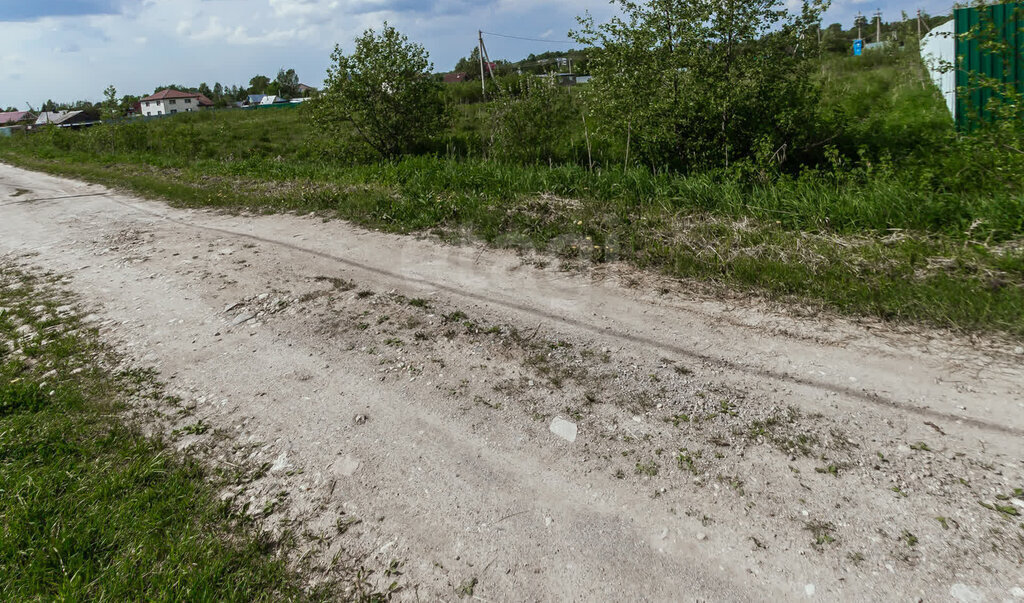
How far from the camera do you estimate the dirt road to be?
7.67 feet

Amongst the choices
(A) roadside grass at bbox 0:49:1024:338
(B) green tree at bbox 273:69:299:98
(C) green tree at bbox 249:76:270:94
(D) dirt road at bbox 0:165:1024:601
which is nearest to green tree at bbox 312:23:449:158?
(A) roadside grass at bbox 0:49:1024:338

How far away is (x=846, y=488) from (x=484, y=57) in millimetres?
24160

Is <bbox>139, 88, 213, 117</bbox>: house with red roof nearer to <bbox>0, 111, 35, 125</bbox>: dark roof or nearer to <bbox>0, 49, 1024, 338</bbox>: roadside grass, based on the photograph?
<bbox>0, 111, 35, 125</bbox>: dark roof

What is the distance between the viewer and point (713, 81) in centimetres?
809

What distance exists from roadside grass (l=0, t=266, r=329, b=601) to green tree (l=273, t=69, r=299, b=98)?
10475 centimetres

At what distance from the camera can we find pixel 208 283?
596 centimetres

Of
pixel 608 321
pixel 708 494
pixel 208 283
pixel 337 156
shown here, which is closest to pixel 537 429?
pixel 708 494

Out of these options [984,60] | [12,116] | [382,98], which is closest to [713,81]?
→ [984,60]

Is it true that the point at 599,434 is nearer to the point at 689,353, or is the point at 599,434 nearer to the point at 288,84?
the point at 689,353

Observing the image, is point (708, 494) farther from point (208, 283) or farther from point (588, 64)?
point (588, 64)

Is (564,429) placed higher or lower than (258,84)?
lower

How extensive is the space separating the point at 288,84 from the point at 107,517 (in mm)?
110699

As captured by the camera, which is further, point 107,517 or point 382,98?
point 382,98

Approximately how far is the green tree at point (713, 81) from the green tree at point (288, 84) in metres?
101
